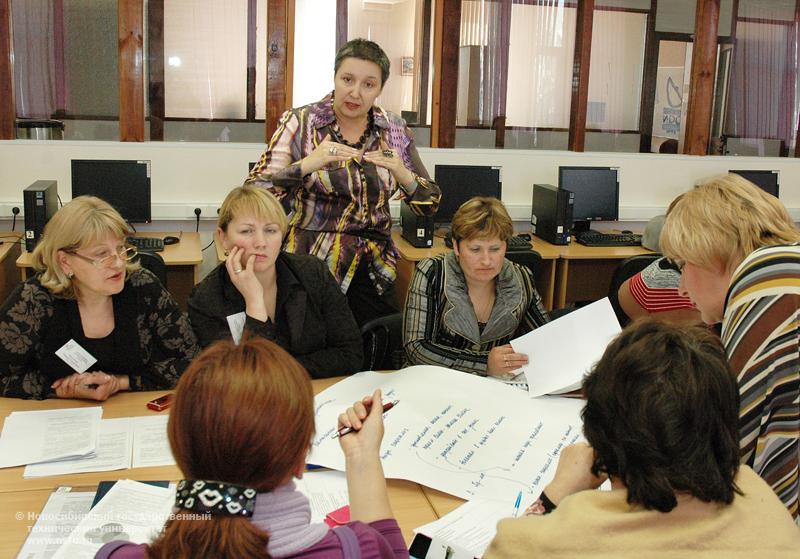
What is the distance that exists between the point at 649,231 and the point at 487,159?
48.9 inches

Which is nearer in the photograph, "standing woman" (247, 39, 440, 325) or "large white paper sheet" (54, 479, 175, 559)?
"large white paper sheet" (54, 479, 175, 559)

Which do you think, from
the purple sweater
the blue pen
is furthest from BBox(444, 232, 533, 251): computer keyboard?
the purple sweater

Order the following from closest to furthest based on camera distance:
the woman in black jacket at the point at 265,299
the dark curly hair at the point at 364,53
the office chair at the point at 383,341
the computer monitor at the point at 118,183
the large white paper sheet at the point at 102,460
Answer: the large white paper sheet at the point at 102,460 < the woman in black jacket at the point at 265,299 < the office chair at the point at 383,341 < the dark curly hair at the point at 364,53 < the computer monitor at the point at 118,183

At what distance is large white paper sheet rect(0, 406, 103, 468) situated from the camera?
1741 mm

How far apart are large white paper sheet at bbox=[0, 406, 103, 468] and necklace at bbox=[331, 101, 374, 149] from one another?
1.53m

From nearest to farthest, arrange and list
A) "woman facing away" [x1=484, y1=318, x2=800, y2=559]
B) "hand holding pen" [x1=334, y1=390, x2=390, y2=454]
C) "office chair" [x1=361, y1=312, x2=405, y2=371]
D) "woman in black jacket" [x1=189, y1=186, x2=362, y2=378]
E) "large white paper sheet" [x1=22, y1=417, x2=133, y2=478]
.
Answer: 1. "woman facing away" [x1=484, y1=318, x2=800, y2=559]
2. "hand holding pen" [x1=334, y1=390, x2=390, y2=454]
3. "large white paper sheet" [x1=22, y1=417, x2=133, y2=478]
4. "woman in black jacket" [x1=189, y1=186, x2=362, y2=378]
5. "office chair" [x1=361, y1=312, x2=405, y2=371]

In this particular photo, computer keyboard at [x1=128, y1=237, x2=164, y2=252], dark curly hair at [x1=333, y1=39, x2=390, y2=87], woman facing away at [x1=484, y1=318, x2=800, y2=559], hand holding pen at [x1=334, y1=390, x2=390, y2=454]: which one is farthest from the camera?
computer keyboard at [x1=128, y1=237, x2=164, y2=252]

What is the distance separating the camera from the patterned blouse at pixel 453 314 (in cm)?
268

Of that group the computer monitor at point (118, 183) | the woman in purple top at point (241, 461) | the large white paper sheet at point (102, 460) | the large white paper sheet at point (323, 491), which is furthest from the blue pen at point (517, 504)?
the computer monitor at point (118, 183)

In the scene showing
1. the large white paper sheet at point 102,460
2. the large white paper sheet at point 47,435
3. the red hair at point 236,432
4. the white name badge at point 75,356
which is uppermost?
the red hair at point 236,432

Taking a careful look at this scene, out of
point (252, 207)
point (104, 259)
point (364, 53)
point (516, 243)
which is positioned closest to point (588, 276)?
point (516, 243)

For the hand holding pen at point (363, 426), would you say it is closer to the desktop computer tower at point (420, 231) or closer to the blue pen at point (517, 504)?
the blue pen at point (517, 504)

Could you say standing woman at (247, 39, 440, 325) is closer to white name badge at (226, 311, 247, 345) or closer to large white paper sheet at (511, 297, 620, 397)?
white name badge at (226, 311, 247, 345)

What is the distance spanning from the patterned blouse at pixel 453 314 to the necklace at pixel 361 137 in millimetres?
650
